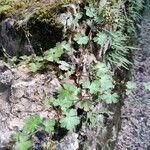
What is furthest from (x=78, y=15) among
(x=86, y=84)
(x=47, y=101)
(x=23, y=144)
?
(x=23, y=144)

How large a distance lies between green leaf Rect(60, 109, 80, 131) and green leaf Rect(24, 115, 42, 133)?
0.18 m

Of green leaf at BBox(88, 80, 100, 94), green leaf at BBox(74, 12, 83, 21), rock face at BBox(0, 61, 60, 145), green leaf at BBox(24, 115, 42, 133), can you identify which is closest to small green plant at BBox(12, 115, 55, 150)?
green leaf at BBox(24, 115, 42, 133)

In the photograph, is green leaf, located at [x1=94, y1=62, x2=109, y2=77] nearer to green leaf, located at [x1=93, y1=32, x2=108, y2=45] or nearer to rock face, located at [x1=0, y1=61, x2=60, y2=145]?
green leaf, located at [x1=93, y1=32, x2=108, y2=45]

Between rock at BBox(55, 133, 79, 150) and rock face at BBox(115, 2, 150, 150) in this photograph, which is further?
rock face at BBox(115, 2, 150, 150)

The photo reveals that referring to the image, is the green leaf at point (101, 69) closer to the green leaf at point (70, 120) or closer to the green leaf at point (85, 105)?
the green leaf at point (85, 105)

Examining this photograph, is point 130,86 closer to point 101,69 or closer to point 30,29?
point 101,69

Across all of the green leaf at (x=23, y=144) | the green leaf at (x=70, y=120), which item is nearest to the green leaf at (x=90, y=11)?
the green leaf at (x=70, y=120)

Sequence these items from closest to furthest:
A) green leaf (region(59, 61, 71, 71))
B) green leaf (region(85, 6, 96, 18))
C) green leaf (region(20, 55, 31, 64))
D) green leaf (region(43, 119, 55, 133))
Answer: green leaf (region(43, 119, 55, 133))
green leaf (region(59, 61, 71, 71))
green leaf (region(20, 55, 31, 64))
green leaf (region(85, 6, 96, 18))

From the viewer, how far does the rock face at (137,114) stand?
3201 mm

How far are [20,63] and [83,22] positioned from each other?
701 mm

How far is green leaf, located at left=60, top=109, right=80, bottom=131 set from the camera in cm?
272

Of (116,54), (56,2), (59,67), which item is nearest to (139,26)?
(116,54)

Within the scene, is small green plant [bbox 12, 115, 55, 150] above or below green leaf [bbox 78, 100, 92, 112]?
below

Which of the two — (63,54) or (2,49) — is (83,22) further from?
(2,49)
